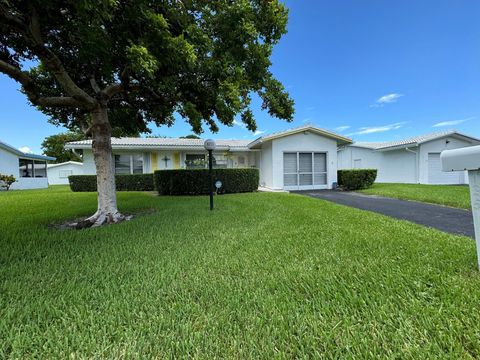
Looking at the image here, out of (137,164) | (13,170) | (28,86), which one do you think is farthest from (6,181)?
(28,86)

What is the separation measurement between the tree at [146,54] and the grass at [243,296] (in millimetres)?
3033

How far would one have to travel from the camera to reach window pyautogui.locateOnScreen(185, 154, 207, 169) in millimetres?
17031

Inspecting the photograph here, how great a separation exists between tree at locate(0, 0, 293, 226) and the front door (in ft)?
22.5

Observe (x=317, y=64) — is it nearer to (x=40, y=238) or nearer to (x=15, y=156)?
(x=40, y=238)

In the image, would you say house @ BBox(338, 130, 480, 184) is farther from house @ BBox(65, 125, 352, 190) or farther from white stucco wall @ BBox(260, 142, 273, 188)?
white stucco wall @ BBox(260, 142, 273, 188)

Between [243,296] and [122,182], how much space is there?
1526 centimetres

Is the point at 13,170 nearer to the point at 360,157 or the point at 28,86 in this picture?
the point at 28,86

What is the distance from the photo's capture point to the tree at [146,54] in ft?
13.7

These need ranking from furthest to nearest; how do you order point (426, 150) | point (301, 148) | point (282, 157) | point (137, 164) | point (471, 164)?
point (137, 164), point (426, 150), point (301, 148), point (282, 157), point (471, 164)

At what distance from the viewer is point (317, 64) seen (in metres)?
14.8

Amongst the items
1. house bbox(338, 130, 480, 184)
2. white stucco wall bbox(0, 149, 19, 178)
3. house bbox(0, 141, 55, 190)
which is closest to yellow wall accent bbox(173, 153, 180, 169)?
house bbox(0, 141, 55, 190)

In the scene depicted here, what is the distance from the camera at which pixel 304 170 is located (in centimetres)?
1436

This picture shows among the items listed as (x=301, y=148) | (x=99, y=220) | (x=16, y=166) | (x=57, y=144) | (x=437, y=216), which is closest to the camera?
(x=99, y=220)

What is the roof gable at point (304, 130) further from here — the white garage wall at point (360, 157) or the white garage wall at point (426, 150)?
the white garage wall at point (360, 157)
